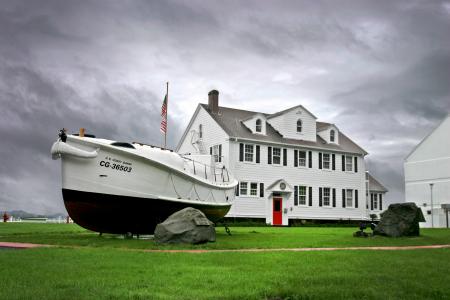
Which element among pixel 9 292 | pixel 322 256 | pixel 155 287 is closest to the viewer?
pixel 9 292

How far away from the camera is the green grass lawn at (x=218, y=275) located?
6.73m

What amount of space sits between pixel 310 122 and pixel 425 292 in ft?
118

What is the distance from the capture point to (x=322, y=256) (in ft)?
37.1

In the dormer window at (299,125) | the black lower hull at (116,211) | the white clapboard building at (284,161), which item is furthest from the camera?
the dormer window at (299,125)

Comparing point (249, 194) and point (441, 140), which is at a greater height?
point (441, 140)

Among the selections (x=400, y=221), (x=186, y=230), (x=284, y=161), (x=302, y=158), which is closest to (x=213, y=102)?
(x=284, y=161)

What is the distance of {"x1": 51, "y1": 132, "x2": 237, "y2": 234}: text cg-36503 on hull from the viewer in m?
16.5

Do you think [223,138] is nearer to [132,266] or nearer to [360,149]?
[360,149]

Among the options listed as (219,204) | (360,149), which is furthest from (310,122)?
(219,204)

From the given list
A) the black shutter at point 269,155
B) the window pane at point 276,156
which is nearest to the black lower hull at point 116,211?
the black shutter at point 269,155

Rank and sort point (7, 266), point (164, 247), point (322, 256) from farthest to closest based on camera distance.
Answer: point (164, 247) → point (322, 256) → point (7, 266)

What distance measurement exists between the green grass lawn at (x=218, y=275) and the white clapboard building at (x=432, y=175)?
34725 mm

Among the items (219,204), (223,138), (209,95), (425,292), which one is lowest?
(425,292)

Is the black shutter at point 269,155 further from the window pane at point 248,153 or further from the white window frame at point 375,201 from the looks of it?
the white window frame at point 375,201
